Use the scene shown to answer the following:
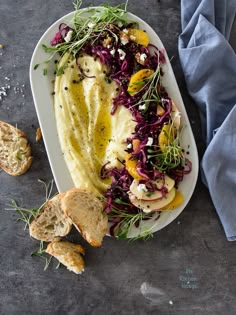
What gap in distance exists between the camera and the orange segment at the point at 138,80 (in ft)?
10.8

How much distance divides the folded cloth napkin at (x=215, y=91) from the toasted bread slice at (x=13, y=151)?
1379 millimetres

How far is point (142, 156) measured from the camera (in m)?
3.23

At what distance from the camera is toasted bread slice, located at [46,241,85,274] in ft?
→ 11.2

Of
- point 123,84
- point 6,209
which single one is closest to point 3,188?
point 6,209

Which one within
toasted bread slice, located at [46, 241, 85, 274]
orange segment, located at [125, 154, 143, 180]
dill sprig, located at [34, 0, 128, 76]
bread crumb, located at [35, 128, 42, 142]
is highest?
dill sprig, located at [34, 0, 128, 76]

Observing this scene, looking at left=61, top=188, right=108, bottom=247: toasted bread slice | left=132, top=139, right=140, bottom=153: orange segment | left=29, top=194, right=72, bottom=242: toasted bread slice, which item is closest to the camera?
left=61, top=188, right=108, bottom=247: toasted bread slice

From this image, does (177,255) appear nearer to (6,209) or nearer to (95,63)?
(6,209)

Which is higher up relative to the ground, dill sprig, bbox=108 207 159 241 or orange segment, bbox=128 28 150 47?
orange segment, bbox=128 28 150 47

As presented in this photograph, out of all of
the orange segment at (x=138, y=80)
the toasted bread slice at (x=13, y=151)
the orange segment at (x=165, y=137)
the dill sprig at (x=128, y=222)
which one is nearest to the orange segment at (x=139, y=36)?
the orange segment at (x=138, y=80)

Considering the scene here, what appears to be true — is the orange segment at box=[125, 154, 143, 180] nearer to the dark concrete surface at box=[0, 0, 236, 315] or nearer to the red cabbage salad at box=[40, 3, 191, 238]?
the red cabbage salad at box=[40, 3, 191, 238]

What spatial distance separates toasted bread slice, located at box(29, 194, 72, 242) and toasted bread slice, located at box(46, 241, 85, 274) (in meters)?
0.07

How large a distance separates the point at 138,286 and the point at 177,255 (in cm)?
40

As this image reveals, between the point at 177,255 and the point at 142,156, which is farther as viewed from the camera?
the point at 177,255

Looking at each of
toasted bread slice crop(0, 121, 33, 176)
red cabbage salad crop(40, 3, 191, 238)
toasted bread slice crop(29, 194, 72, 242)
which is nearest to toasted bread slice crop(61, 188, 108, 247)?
red cabbage salad crop(40, 3, 191, 238)
